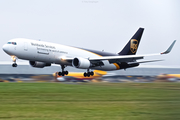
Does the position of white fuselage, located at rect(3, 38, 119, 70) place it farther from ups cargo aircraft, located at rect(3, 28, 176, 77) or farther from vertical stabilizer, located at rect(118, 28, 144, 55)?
vertical stabilizer, located at rect(118, 28, 144, 55)

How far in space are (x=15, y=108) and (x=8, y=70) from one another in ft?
213

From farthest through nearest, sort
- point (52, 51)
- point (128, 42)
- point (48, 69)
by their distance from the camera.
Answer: point (48, 69)
point (128, 42)
point (52, 51)

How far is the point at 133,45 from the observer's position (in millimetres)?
44188

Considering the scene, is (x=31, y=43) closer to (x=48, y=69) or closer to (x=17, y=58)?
(x=17, y=58)

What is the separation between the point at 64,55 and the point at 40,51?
12.3 ft

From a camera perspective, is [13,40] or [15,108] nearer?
[15,108]

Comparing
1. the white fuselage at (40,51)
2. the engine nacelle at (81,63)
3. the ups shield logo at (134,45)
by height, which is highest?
the ups shield logo at (134,45)

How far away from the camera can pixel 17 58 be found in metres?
31.7

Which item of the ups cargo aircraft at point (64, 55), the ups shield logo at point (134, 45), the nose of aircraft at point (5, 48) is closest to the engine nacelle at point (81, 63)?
the ups cargo aircraft at point (64, 55)

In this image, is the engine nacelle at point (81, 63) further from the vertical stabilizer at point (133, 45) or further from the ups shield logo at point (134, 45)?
the ups shield logo at point (134, 45)

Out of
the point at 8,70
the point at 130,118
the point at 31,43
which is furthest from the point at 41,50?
the point at 8,70

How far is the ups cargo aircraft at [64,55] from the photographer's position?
31562 mm

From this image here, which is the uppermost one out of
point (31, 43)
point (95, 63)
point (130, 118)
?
point (31, 43)

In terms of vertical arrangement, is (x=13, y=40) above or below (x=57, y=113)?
above
